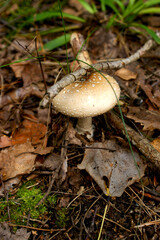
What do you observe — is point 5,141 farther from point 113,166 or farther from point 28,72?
point 28,72

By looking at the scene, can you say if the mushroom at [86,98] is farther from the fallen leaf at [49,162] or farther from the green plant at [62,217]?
the green plant at [62,217]

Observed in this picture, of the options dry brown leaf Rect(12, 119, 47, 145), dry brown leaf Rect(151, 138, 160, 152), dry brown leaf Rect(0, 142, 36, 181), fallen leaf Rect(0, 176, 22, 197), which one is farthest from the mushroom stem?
fallen leaf Rect(0, 176, 22, 197)

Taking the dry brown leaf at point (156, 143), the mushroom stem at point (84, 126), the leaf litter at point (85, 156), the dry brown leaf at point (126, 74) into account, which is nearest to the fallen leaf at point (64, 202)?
the leaf litter at point (85, 156)

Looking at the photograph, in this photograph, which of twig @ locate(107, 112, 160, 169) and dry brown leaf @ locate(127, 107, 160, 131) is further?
dry brown leaf @ locate(127, 107, 160, 131)

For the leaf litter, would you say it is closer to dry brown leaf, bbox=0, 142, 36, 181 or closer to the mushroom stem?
dry brown leaf, bbox=0, 142, 36, 181

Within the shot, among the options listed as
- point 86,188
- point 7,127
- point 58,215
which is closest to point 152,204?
point 86,188

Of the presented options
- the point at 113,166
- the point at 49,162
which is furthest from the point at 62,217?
the point at 113,166
